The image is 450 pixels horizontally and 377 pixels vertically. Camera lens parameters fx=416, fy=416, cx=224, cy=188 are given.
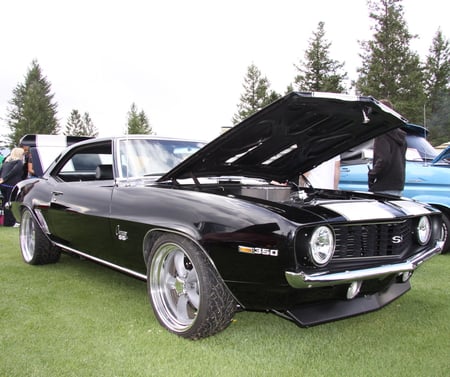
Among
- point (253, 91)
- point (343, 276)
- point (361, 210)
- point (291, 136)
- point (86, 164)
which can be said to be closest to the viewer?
point (343, 276)

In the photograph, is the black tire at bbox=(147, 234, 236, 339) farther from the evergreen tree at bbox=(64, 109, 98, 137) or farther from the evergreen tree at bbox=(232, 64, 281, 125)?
the evergreen tree at bbox=(64, 109, 98, 137)

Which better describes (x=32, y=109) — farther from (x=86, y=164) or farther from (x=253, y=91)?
(x=86, y=164)

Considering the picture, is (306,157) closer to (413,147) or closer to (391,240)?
(391,240)

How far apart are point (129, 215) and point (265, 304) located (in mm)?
1210

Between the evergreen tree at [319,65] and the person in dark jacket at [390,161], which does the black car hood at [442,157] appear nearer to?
the person in dark jacket at [390,161]

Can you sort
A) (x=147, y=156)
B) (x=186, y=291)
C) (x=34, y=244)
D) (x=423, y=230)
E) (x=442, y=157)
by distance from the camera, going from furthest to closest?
(x=442, y=157)
(x=34, y=244)
(x=147, y=156)
(x=423, y=230)
(x=186, y=291)

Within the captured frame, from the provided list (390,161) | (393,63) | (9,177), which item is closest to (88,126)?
(393,63)

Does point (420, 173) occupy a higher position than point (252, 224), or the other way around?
point (420, 173)

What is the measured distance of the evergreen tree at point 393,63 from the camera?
30094 millimetres

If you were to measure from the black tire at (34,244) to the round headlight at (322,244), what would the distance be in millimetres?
3200

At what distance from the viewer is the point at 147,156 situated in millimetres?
3490

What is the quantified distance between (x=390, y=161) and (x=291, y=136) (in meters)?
1.91

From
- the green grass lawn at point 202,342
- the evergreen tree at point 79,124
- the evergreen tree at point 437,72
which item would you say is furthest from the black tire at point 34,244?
the evergreen tree at point 79,124

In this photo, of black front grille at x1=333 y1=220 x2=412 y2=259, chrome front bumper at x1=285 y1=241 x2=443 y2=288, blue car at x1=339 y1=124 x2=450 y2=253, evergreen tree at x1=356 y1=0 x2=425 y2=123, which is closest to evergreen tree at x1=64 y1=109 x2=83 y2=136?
evergreen tree at x1=356 y1=0 x2=425 y2=123
